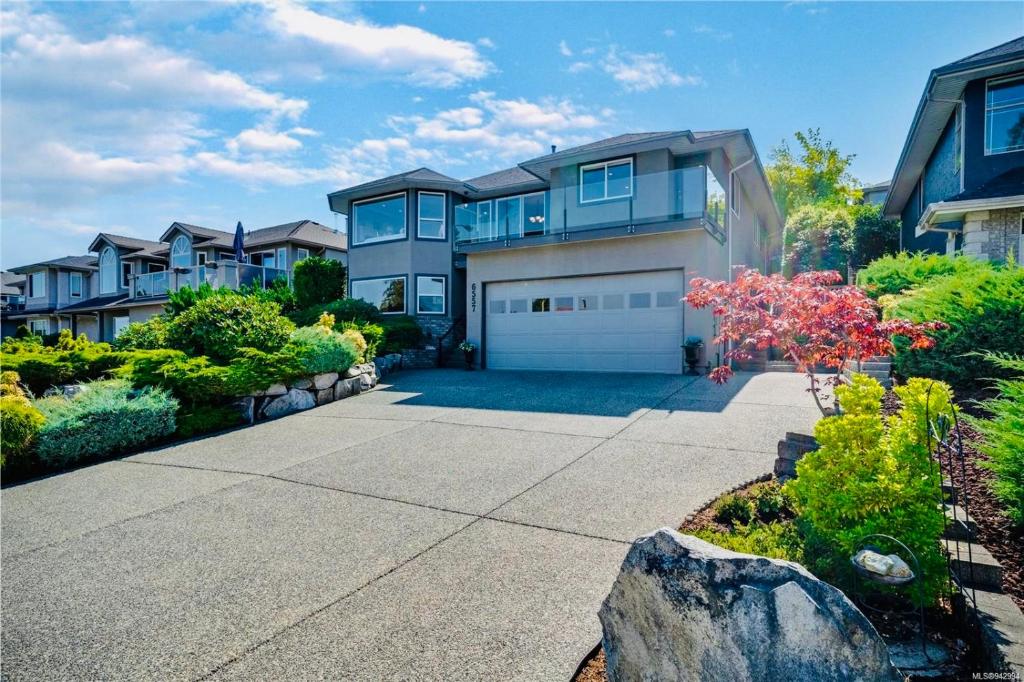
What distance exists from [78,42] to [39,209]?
6.27m

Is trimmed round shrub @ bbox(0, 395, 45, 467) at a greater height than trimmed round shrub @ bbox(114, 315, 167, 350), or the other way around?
trimmed round shrub @ bbox(114, 315, 167, 350)

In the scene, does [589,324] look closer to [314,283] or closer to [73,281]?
[314,283]

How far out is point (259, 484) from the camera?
559cm

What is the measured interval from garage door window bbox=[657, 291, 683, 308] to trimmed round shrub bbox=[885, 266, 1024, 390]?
244 inches

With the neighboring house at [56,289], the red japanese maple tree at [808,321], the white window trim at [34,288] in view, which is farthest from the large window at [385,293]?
the white window trim at [34,288]

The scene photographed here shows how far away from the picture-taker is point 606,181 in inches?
570

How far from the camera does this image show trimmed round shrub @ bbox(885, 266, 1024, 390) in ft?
20.8

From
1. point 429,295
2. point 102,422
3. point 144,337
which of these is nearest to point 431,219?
point 429,295

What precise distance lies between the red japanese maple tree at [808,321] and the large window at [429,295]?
45.1ft

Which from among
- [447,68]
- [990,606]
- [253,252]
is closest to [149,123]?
[447,68]

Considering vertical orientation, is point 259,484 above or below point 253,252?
below

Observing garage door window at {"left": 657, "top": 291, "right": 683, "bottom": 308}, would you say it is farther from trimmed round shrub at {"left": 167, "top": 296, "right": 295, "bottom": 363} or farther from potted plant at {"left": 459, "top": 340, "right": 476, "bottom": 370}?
trimmed round shrub at {"left": 167, "top": 296, "right": 295, "bottom": 363}

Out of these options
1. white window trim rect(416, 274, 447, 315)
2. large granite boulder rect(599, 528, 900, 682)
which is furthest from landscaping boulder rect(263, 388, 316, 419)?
large granite boulder rect(599, 528, 900, 682)

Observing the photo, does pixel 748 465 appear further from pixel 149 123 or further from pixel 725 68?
pixel 149 123
